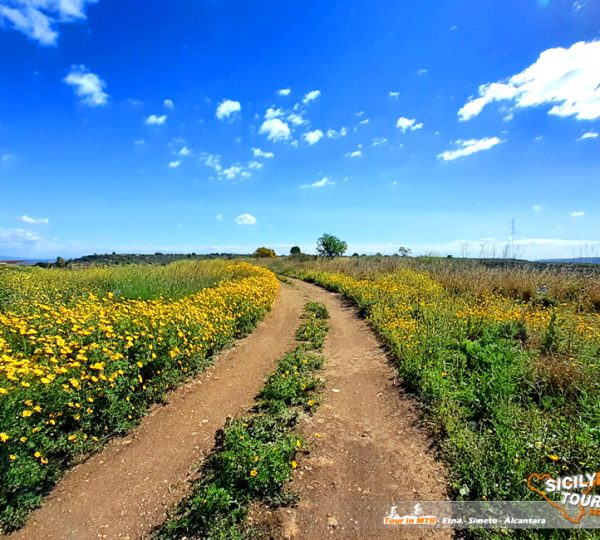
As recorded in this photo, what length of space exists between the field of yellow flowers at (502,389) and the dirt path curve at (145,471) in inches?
104

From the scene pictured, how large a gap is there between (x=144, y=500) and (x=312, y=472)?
5.14ft

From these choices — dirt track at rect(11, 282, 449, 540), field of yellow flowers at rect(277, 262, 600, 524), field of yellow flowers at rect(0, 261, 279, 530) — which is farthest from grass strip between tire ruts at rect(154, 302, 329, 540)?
field of yellow flowers at rect(277, 262, 600, 524)

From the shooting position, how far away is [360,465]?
3.24 metres

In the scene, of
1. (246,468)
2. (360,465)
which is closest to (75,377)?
(246,468)

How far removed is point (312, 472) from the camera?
311 cm

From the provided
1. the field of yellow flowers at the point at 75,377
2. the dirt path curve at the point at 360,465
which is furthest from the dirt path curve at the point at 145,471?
the dirt path curve at the point at 360,465

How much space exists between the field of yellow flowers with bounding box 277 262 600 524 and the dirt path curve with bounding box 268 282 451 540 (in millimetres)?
301

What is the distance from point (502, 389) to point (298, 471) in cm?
288

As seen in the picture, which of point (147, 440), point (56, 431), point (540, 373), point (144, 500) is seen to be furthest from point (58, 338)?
point (540, 373)

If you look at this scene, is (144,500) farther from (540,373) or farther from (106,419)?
(540,373)

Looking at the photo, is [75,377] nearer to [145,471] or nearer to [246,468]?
[145,471]

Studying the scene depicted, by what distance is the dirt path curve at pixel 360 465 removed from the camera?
2562mm

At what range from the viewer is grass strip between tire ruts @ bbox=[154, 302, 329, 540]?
2.51m

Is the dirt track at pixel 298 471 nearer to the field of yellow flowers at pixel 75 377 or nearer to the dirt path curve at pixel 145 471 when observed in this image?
the dirt path curve at pixel 145 471
